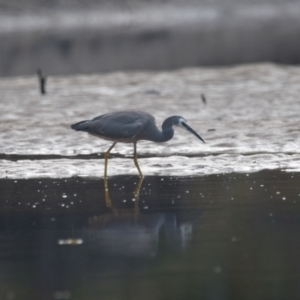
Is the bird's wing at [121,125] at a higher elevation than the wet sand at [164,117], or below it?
higher

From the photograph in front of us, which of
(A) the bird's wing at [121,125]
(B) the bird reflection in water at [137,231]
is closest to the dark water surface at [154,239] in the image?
(B) the bird reflection in water at [137,231]

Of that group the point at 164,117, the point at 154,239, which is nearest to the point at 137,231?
the point at 154,239

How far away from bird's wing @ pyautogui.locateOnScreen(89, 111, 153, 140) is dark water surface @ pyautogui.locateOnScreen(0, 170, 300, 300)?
0.74m

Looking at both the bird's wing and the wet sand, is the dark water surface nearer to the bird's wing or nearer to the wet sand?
the bird's wing

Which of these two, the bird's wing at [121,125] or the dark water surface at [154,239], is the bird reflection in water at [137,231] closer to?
the dark water surface at [154,239]

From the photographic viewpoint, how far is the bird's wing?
363 inches

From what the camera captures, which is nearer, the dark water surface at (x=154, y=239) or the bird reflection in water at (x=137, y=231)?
the dark water surface at (x=154, y=239)

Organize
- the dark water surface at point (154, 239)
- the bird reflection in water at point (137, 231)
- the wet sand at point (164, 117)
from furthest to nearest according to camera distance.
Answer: the wet sand at point (164, 117)
the bird reflection in water at point (137, 231)
the dark water surface at point (154, 239)

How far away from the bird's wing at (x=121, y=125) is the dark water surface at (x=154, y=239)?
74 cm

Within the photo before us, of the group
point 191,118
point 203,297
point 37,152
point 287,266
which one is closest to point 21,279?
point 203,297

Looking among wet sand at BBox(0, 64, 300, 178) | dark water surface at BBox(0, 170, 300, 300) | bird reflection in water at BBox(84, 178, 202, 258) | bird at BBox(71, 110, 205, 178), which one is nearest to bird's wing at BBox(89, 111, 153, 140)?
bird at BBox(71, 110, 205, 178)

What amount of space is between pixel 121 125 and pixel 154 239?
3151mm

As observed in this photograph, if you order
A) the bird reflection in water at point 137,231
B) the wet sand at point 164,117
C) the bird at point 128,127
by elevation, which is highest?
the bird at point 128,127

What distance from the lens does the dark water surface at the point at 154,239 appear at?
5.18 metres
